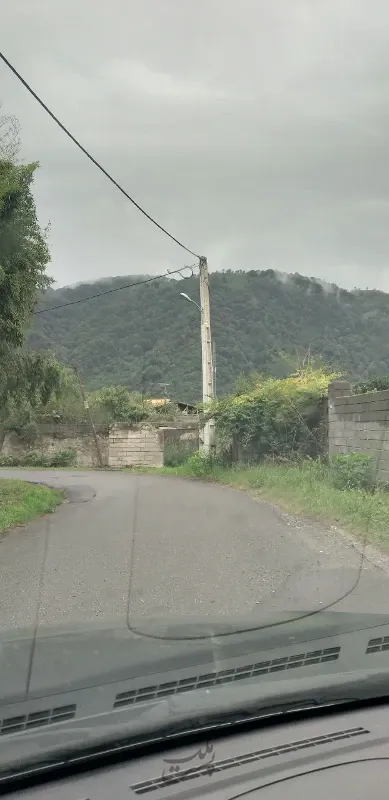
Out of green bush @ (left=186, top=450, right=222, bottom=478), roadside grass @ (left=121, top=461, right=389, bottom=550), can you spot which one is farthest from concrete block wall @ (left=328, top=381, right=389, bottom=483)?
green bush @ (left=186, top=450, right=222, bottom=478)

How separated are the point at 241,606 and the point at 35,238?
9812mm

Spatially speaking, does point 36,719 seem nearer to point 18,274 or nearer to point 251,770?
point 251,770

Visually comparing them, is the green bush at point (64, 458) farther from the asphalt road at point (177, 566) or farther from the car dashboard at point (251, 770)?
the car dashboard at point (251, 770)

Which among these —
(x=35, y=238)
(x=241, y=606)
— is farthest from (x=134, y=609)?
(x=35, y=238)

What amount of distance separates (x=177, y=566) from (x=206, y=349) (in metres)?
13.9

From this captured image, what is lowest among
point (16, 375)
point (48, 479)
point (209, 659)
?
point (48, 479)

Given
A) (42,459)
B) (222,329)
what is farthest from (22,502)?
(42,459)

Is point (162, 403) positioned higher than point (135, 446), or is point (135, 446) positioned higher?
point (162, 403)

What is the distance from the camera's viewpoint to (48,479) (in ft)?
74.9

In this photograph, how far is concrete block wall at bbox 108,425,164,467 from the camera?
3183cm

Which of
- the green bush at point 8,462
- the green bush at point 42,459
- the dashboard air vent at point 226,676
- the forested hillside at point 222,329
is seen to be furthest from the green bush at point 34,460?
the dashboard air vent at point 226,676

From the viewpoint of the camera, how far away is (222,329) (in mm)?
23609

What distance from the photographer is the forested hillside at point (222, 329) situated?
62.7 ft

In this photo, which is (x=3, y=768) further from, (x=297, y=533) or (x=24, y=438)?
(x=24, y=438)
